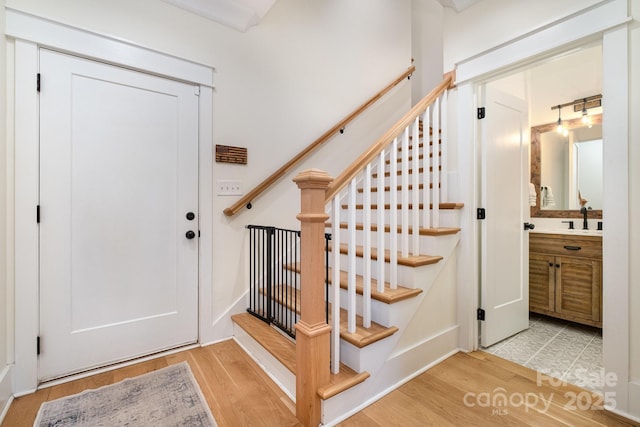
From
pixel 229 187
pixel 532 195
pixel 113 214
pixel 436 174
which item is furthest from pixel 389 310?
pixel 532 195

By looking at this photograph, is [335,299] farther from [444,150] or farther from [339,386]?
[444,150]

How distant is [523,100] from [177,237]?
301 centimetres

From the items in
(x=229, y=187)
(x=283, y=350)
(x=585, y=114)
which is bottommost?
(x=283, y=350)

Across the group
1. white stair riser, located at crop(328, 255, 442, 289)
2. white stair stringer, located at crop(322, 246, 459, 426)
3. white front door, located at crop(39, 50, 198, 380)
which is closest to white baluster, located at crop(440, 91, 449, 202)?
white stair stringer, located at crop(322, 246, 459, 426)

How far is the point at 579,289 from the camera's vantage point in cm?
250

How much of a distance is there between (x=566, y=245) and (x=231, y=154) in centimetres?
298

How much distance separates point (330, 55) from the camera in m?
2.86

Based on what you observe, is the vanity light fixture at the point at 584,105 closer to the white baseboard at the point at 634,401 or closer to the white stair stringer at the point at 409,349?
the white stair stringer at the point at 409,349

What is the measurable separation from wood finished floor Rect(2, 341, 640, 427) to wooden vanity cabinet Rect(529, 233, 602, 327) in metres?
1.10

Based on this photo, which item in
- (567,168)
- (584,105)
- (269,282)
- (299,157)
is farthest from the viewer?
(567,168)

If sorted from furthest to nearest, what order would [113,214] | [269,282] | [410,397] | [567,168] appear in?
1. [567,168]
2. [269,282]
3. [113,214]
4. [410,397]

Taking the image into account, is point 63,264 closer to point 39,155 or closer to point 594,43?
point 39,155

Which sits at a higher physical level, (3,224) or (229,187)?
(229,187)

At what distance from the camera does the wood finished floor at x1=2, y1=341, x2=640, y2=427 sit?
141 centimetres
